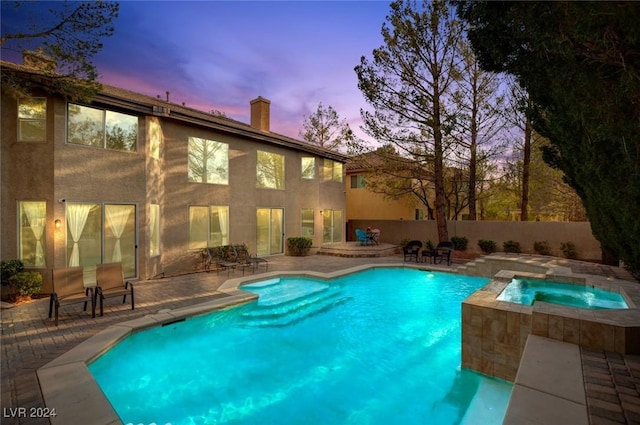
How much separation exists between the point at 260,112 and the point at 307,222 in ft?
23.3

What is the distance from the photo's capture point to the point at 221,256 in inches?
497

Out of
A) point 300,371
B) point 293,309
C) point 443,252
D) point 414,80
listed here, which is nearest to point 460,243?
point 443,252

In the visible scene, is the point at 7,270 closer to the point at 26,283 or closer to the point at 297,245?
the point at 26,283

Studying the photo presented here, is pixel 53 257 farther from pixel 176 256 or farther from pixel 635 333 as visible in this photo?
pixel 635 333

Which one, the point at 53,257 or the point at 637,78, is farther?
the point at 53,257

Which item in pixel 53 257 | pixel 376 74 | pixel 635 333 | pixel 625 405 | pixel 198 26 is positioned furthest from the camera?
pixel 376 74

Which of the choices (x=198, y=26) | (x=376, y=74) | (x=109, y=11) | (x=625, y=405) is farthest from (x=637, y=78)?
(x=376, y=74)

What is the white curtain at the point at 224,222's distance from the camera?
523 inches

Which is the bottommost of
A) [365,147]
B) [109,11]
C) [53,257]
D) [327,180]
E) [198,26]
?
[53,257]

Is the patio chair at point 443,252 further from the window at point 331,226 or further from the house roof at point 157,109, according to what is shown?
the house roof at point 157,109

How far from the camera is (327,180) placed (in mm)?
19062

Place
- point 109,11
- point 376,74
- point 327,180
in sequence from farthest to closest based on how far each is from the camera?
point 327,180 → point 376,74 → point 109,11

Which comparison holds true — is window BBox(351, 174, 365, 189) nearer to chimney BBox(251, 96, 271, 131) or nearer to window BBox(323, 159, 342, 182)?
window BBox(323, 159, 342, 182)

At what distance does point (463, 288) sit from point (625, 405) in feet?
27.9
